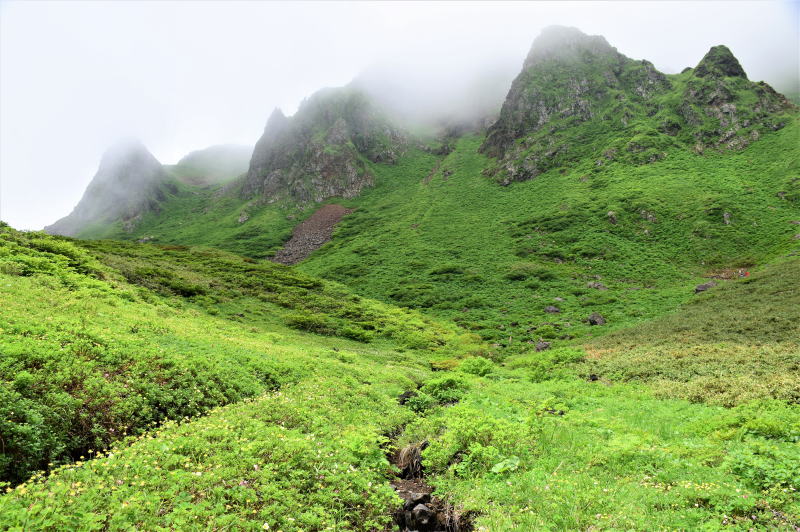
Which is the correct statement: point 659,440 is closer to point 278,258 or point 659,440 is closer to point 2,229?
point 2,229

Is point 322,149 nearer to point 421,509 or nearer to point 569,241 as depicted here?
point 569,241

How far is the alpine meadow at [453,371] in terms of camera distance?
26.1 ft

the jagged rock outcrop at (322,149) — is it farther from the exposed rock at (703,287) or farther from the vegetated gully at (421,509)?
the vegetated gully at (421,509)

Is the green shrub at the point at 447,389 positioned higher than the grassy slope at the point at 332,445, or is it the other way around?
the grassy slope at the point at 332,445

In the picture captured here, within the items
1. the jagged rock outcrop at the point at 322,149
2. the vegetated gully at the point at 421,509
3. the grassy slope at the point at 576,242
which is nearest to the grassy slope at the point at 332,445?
the vegetated gully at the point at 421,509

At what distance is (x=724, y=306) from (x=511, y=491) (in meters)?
43.3

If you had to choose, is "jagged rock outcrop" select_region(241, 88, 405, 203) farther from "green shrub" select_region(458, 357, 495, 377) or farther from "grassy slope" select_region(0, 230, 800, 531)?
"grassy slope" select_region(0, 230, 800, 531)

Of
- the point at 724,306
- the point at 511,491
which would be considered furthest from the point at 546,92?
the point at 511,491

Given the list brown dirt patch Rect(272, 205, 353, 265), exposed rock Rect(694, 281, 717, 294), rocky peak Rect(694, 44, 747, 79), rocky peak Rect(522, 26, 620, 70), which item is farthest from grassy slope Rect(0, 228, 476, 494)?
rocky peak Rect(522, 26, 620, 70)

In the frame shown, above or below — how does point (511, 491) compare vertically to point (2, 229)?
below

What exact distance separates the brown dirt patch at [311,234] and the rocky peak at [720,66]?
126 meters

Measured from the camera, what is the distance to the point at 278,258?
112 metres

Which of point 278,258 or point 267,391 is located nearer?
point 267,391

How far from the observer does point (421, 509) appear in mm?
9016
